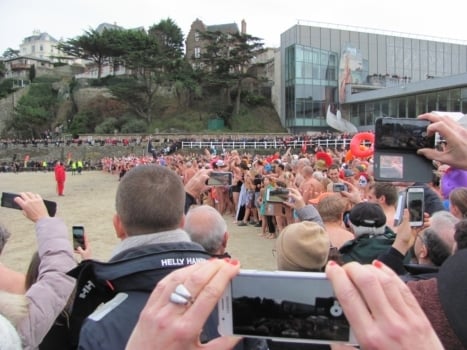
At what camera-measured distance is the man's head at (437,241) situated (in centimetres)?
267

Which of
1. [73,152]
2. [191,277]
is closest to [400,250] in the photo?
[191,277]

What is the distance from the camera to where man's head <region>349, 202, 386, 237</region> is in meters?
3.67

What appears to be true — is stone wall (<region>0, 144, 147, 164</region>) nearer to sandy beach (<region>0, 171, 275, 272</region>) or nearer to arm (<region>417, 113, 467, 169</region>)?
sandy beach (<region>0, 171, 275, 272</region>)

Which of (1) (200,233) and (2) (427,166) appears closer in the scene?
(2) (427,166)

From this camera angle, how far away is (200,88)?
58.3m

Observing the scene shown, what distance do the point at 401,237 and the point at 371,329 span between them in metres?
1.82

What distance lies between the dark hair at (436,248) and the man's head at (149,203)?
1622 millimetres

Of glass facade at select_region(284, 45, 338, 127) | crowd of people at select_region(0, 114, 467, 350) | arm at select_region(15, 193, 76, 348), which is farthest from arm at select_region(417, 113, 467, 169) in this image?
glass facade at select_region(284, 45, 338, 127)

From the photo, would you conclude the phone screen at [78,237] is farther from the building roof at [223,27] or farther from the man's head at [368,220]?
the building roof at [223,27]

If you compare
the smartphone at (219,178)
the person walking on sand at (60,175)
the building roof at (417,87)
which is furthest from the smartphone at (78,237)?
the building roof at (417,87)

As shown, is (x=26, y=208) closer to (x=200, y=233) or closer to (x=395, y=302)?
(x=200, y=233)

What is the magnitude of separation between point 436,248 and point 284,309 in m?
2.00

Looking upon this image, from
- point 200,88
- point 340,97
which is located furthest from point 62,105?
point 340,97

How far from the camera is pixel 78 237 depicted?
3100 millimetres
